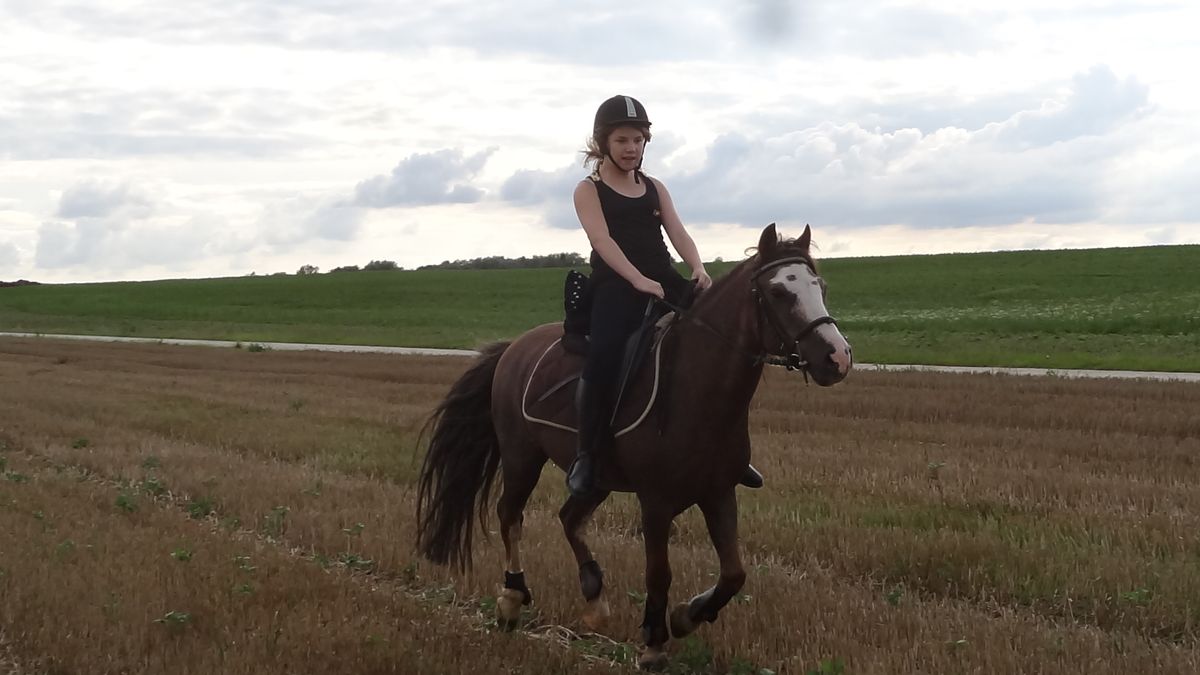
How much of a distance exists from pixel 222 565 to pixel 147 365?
24153 mm

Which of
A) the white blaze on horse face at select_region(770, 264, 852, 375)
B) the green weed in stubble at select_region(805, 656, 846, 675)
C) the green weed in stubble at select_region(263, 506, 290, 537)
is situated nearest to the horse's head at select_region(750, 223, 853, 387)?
the white blaze on horse face at select_region(770, 264, 852, 375)

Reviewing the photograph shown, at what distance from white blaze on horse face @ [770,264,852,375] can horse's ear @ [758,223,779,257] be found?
0.14m

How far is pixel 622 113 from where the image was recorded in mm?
5918

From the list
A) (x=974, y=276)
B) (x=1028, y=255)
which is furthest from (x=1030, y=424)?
(x=1028, y=255)

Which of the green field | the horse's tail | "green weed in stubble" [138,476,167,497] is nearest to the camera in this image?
the horse's tail

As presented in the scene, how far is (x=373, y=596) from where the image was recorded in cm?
659

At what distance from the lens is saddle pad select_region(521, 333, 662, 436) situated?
5.83m

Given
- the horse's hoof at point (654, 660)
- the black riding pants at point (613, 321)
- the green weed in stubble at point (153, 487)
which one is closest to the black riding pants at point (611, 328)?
the black riding pants at point (613, 321)

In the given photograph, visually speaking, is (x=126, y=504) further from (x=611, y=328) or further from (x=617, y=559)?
(x=611, y=328)

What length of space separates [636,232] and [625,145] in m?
0.47

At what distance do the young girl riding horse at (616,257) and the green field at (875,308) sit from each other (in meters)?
15.3

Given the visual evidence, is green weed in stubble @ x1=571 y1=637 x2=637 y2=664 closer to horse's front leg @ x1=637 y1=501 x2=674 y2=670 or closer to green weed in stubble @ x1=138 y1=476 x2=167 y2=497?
horse's front leg @ x1=637 y1=501 x2=674 y2=670

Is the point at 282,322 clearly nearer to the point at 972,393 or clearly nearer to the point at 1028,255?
the point at 1028,255

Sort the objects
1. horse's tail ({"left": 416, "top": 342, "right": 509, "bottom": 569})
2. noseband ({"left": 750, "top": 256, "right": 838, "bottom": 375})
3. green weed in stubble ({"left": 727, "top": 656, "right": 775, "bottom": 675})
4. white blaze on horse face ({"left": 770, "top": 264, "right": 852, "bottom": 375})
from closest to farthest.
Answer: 1. white blaze on horse face ({"left": 770, "top": 264, "right": 852, "bottom": 375})
2. noseband ({"left": 750, "top": 256, "right": 838, "bottom": 375})
3. green weed in stubble ({"left": 727, "top": 656, "right": 775, "bottom": 675})
4. horse's tail ({"left": 416, "top": 342, "right": 509, "bottom": 569})
